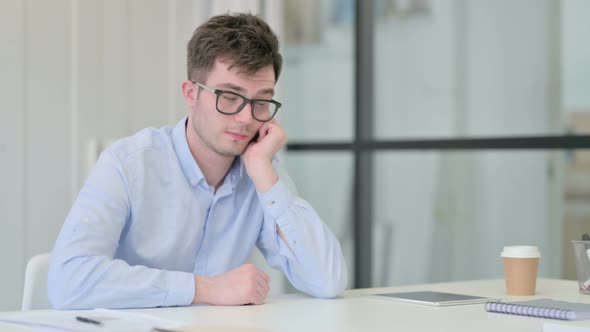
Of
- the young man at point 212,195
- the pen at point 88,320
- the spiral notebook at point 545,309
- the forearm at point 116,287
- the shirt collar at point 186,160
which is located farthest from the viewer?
the shirt collar at point 186,160

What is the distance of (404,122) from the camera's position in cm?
425

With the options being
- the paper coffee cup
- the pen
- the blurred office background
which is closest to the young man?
the pen

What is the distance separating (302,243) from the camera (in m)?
2.11

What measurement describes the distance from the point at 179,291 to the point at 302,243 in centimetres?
39

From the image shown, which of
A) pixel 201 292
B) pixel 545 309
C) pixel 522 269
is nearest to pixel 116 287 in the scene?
pixel 201 292

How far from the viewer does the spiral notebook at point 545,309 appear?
1.64m

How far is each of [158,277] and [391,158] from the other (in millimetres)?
2594

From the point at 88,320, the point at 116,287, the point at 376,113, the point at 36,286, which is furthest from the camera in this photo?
the point at 376,113

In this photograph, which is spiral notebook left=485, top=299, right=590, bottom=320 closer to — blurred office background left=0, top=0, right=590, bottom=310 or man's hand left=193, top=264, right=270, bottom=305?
man's hand left=193, top=264, right=270, bottom=305

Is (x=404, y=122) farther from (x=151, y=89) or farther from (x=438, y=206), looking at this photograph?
(x=151, y=89)

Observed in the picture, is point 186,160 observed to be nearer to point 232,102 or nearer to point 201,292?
point 232,102

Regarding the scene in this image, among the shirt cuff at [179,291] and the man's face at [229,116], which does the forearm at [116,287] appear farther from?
the man's face at [229,116]

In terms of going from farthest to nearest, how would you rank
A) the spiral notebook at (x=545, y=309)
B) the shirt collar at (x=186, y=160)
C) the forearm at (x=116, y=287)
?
the shirt collar at (x=186, y=160)
the forearm at (x=116, y=287)
the spiral notebook at (x=545, y=309)

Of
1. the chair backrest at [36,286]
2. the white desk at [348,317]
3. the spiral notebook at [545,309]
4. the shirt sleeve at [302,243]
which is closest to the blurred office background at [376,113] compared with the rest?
the chair backrest at [36,286]
